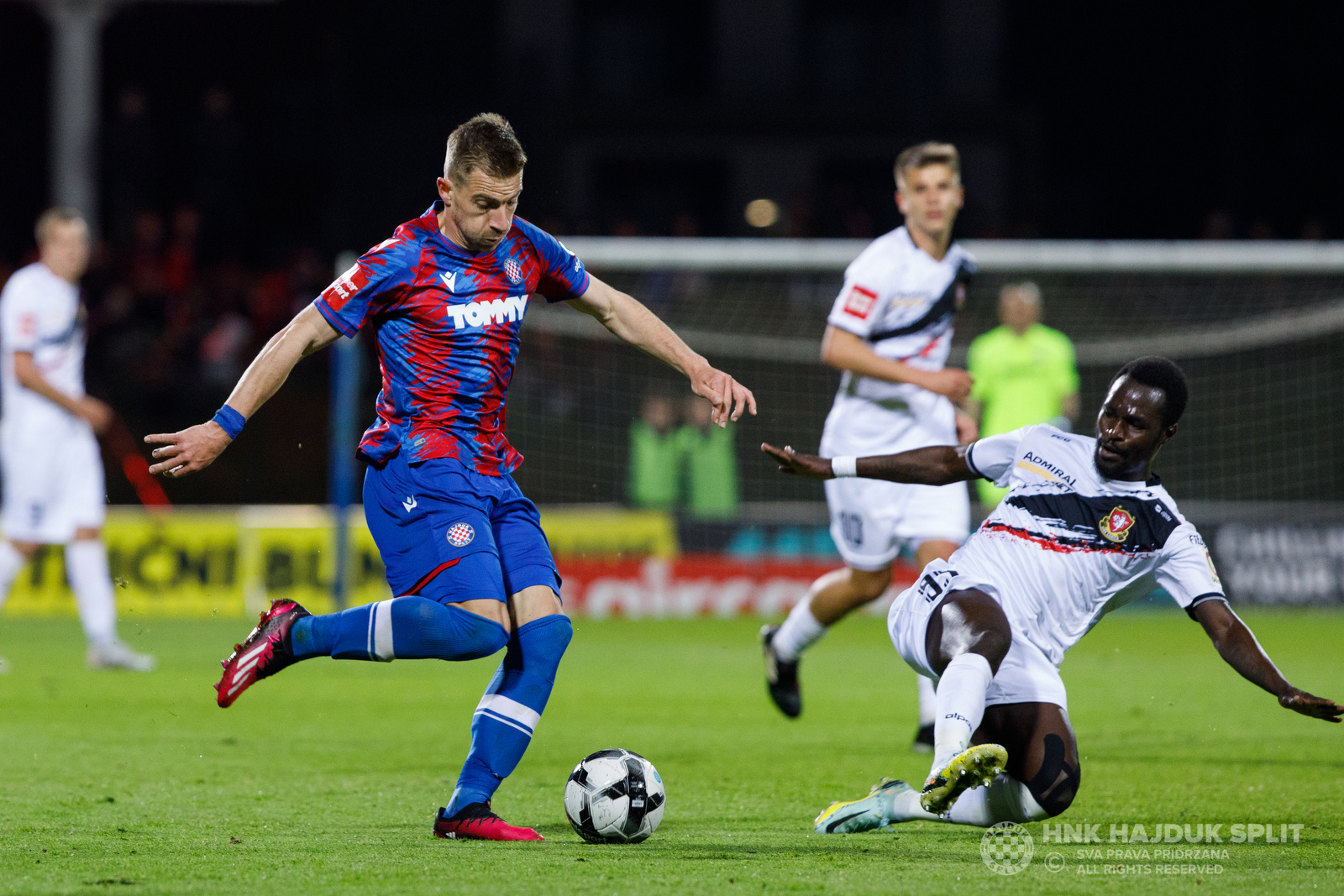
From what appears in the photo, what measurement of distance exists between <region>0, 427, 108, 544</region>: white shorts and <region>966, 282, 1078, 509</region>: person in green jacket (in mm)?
5892

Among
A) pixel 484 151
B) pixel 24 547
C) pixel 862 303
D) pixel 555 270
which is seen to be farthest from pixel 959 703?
pixel 24 547

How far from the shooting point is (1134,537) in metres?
4.56

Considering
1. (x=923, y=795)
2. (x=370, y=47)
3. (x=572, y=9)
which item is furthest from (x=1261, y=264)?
(x=572, y=9)

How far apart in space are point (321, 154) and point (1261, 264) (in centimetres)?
1216

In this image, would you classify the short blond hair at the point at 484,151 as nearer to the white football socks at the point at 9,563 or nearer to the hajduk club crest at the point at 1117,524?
the hajduk club crest at the point at 1117,524

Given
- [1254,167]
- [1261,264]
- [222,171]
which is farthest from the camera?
[1254,167]

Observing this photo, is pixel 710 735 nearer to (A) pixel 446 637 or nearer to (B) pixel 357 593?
(A) pixel 446 637

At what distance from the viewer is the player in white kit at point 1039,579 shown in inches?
174

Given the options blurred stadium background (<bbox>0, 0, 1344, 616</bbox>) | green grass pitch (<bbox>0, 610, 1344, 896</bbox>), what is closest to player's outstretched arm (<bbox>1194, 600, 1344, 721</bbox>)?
green grass pitch (<bbox>0, 610, 1344, 896</bbox>)

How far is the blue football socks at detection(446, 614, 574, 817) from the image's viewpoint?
15.1ft

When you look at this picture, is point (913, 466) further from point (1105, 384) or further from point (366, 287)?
point (1105, 384)

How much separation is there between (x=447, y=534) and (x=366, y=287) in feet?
2.38

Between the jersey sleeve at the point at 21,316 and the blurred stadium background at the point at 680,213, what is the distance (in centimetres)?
327

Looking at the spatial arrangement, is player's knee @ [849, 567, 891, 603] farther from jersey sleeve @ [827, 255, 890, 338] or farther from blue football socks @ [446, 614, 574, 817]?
blue football socks @ [446, 614, 574, 817]
